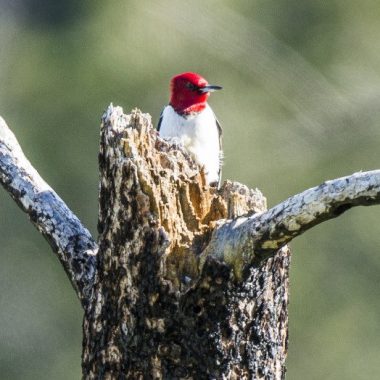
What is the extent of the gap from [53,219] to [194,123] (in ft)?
10.1

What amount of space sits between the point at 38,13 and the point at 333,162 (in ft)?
13.5

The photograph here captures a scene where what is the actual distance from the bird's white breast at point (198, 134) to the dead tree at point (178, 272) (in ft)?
9.83

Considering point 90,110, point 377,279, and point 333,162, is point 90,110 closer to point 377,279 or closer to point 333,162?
point 333,162

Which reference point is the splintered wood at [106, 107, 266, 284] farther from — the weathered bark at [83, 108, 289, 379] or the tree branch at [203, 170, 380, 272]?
the tree branch at [203, 170, 380, 272]

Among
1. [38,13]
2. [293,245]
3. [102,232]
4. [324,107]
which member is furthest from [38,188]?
[38,13]

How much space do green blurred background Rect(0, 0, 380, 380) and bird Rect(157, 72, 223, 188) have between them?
585 cm

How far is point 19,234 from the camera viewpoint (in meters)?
15.0

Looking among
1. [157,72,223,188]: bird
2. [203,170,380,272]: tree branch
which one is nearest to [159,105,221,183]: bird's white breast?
[157,72,223,188]: bird

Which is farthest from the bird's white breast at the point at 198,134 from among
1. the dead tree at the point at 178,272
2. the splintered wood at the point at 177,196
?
the dead tree at the point at 178,272

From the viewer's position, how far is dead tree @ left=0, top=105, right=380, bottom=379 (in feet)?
13.8

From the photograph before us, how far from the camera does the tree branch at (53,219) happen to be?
15.1ft

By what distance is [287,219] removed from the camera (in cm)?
402

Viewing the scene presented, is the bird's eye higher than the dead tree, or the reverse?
the bird's eye

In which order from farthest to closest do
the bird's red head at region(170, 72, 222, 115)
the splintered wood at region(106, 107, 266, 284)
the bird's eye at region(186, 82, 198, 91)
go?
the bird's eye at region(186, 82, 198, 91) → the bird's red head at region(170, 72, 222, 115) → the splintered wood at region(106, 107, 266, 284)
